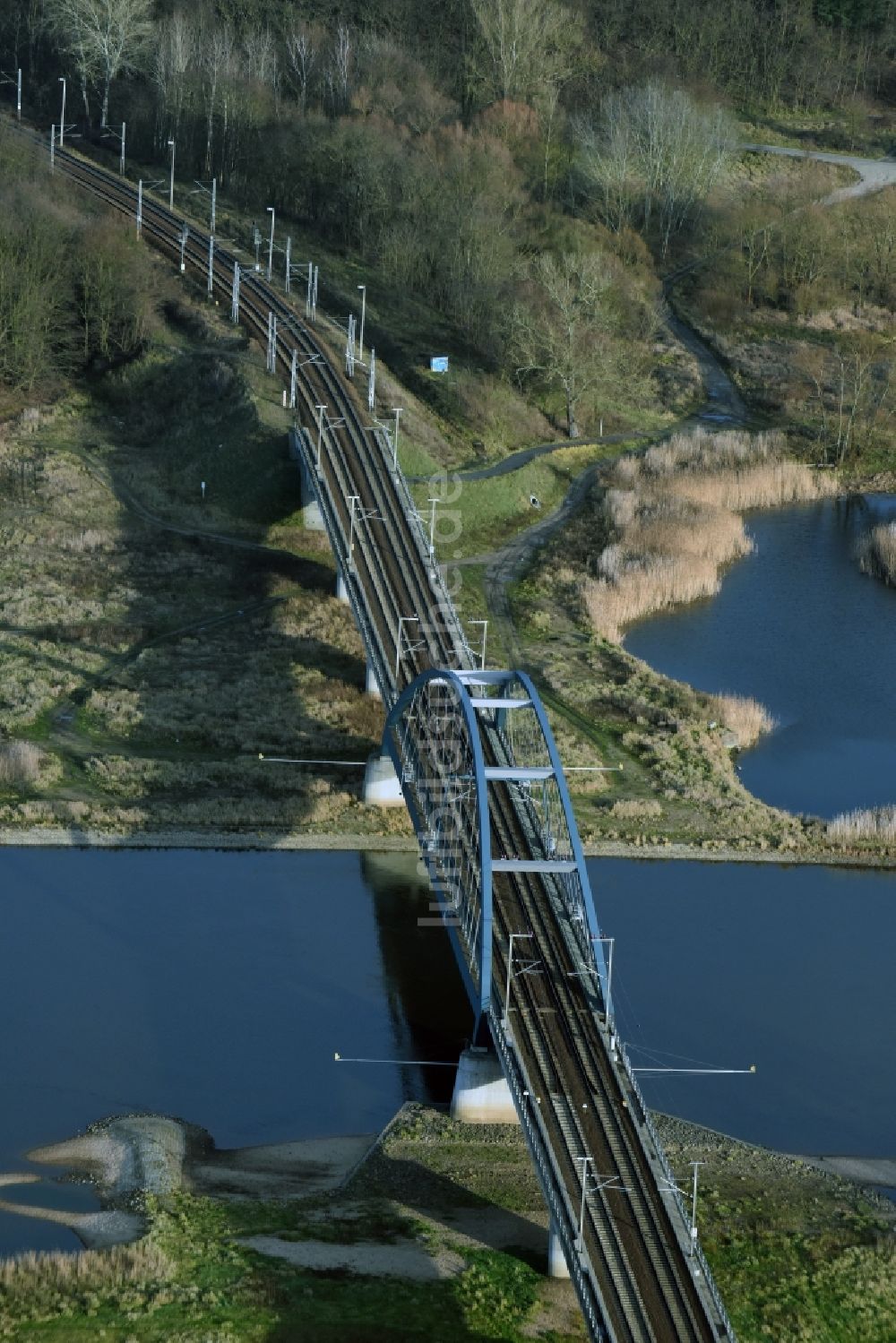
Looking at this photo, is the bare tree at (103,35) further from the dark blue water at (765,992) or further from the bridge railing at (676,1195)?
the bridge railing at (676,1195)

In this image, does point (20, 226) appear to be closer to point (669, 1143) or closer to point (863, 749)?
point (863, 749)

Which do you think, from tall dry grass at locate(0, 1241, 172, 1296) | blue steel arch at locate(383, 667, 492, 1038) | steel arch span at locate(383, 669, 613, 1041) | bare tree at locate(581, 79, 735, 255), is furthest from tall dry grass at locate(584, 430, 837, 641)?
tall dry grass at locate(0, 1241, 172, 1296)

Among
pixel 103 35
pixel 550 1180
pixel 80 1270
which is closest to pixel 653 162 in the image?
pixel 103 35

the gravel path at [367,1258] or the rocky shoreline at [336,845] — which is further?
the rocky shoreline at [336,845]

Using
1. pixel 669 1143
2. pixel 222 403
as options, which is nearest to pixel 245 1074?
pixel 669 1143

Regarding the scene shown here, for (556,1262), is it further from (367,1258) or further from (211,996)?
(211,996)

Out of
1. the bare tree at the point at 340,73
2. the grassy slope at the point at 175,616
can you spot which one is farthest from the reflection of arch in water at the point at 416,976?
the bare tree at the point at 340,73

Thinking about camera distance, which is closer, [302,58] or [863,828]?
[863,828]
